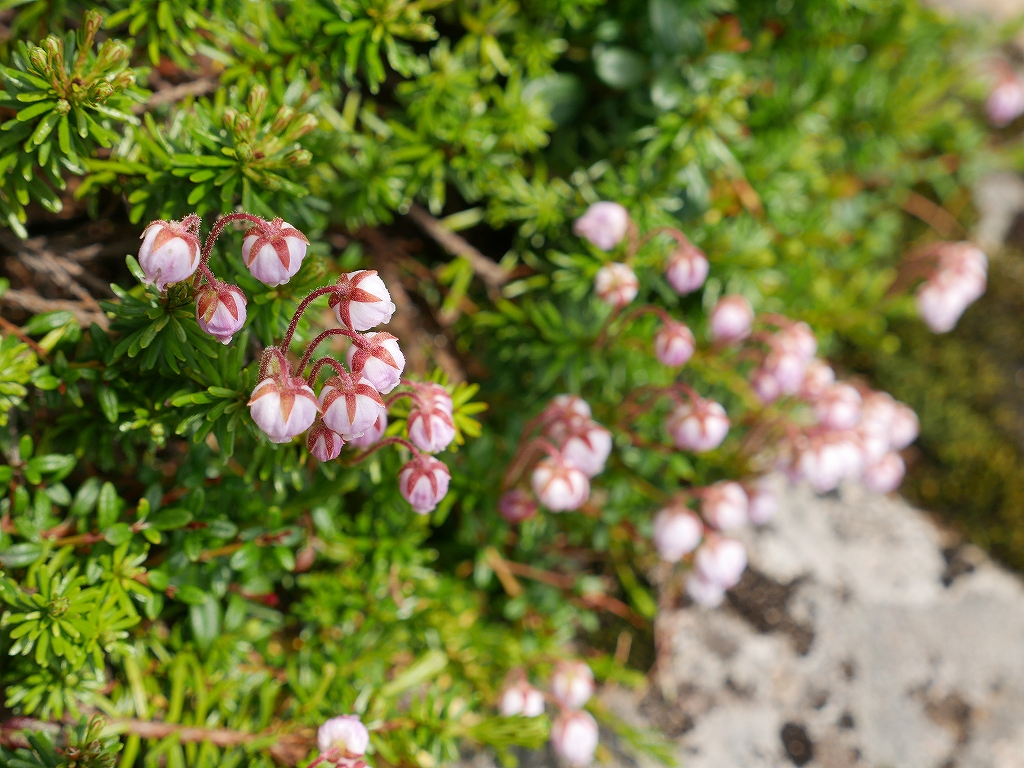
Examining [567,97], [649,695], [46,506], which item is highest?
[567,97]

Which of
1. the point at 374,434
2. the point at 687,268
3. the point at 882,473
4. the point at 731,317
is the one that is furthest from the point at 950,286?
→ the point at 374,434

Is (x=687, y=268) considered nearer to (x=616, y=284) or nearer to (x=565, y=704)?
(x=616, y=284)

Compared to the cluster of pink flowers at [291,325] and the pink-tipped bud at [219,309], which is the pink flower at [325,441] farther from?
the pink-tipped bud at [219,309]

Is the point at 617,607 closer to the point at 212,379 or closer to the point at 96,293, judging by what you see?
the point at 212,379

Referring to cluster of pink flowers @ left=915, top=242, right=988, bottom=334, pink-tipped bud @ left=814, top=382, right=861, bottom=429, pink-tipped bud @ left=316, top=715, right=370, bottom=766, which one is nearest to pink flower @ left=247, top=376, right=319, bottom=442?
pink-tipped bud @ left=316, top=715, right=370, bottom=766

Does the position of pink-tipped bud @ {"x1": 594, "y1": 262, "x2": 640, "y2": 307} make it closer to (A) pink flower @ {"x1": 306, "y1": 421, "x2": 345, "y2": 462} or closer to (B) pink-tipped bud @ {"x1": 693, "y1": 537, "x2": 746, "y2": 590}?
(B) pink-tipped bud @ {"x1": 693, "y1": 537, "x2": 746, "y2": 590}

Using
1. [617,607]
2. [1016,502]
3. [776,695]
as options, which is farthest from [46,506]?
[1016,502]
